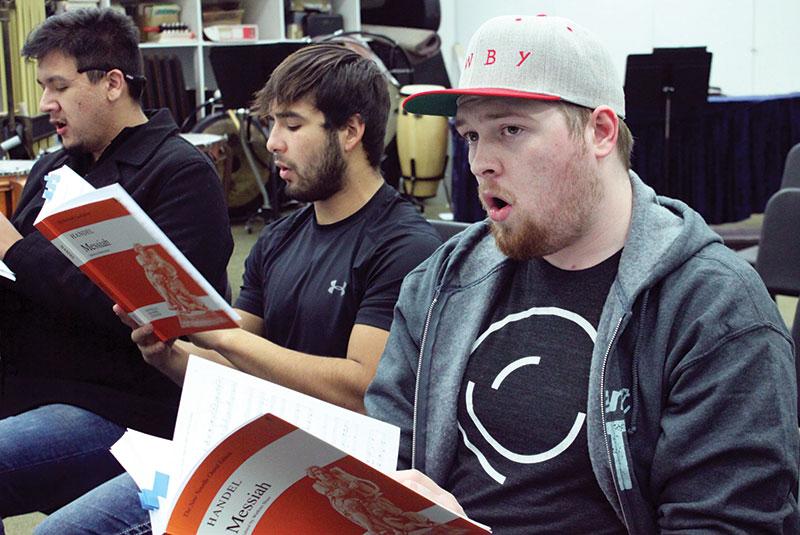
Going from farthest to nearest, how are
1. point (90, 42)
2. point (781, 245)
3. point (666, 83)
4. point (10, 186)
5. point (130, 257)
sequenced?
point (666, 83), point (10, 186), point (781, 245), point (90, 42), point (130, 257)

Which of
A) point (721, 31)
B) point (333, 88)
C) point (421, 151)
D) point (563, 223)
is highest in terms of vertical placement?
point (333, 88)

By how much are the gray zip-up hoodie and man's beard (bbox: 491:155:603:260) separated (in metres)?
0.07

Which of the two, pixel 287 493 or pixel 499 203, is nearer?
pixel 287 493

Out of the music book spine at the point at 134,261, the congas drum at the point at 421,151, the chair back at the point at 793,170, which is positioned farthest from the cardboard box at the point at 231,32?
the music book spine at the point at 134,261

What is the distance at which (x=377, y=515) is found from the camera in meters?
1.15

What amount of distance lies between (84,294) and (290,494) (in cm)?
102

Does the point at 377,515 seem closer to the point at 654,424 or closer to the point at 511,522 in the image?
the point at 511,522

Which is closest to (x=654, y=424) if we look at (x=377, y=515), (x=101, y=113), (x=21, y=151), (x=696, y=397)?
(x=696, y=397)

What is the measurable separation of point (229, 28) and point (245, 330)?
5497 millimetres

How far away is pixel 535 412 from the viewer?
4.41 ft

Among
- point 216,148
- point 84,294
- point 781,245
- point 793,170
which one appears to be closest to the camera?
point 84,294

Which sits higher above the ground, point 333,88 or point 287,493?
point 333,88

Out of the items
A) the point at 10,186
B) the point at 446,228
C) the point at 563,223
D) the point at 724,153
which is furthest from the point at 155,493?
the point at 724,153

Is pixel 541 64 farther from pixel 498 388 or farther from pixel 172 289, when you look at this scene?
pixel 172 289
